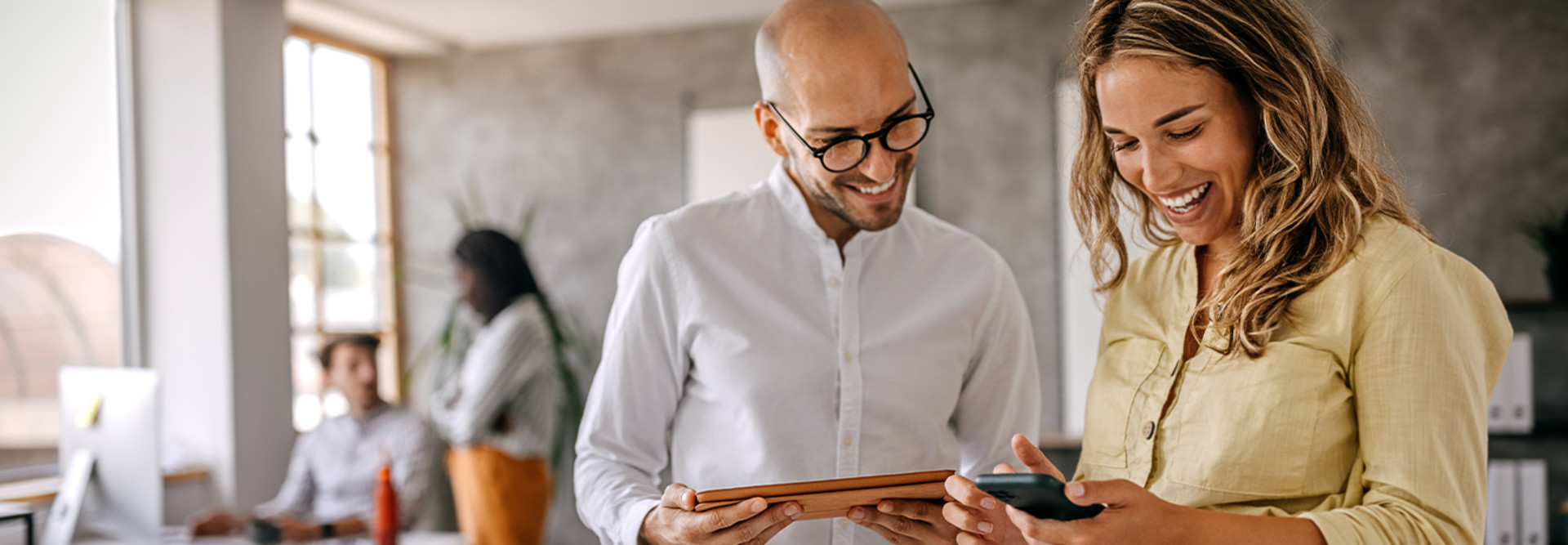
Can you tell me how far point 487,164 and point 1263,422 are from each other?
5.54m

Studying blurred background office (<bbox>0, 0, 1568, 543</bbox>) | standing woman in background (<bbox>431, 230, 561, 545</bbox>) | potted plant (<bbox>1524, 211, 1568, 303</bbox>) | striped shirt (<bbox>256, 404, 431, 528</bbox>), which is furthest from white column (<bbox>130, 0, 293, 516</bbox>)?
potted plant (<bbox>1524, 211, 1568, 303</bbox>)

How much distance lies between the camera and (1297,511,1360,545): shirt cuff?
3.16ft

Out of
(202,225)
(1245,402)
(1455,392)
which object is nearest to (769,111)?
(1245,402)

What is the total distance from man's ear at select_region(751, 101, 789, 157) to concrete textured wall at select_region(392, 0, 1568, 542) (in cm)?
286

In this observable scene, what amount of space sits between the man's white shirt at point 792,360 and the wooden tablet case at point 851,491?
35 centimetres

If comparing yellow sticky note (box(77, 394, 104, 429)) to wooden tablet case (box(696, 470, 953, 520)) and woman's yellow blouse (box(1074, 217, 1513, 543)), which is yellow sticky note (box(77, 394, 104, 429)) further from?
woman's yellow blouse (box(1074, 217, 1513, 543))

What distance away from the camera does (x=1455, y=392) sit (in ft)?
3.20

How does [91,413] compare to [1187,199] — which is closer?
[1187,199]

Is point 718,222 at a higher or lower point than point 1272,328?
higher

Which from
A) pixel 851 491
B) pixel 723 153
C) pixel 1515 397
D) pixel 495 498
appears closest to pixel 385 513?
pixel 495 498

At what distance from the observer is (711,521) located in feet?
4.23

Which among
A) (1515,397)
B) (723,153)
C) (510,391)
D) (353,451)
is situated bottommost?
(353,451)

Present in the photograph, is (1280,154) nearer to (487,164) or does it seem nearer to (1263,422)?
(1263,422)

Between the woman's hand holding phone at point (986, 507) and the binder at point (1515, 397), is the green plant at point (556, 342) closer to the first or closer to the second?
the woman's hand holding phone at point (986, 507)
